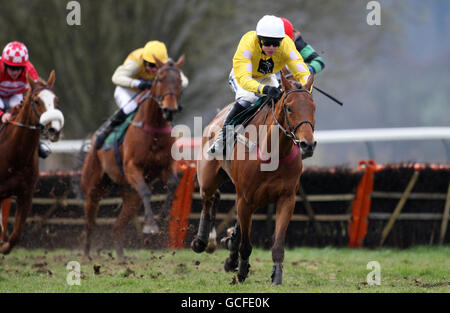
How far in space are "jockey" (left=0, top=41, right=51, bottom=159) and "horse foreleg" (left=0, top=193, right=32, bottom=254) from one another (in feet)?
2.39

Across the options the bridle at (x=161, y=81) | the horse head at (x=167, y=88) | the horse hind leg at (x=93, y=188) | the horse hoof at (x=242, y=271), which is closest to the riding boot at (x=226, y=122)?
the horse hoof at (x=242, y=271)

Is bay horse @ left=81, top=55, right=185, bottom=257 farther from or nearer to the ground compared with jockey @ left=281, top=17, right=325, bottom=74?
nearer to the ground

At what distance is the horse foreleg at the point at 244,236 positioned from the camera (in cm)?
762

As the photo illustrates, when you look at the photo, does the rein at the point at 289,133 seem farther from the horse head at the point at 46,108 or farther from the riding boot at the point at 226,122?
the horse head at the point at 46,108

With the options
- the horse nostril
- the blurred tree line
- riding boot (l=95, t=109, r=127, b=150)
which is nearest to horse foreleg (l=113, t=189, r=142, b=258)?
riding boot (l=95, t=109, r=127, b=150)

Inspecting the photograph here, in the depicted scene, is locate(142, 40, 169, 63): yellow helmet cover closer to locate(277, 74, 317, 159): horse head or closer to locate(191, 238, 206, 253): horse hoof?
locate(191, 238, 206, 253): horse hoof

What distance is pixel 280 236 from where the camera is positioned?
727 cm

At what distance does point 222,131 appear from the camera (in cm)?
813

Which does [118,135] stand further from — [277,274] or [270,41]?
[277,274]

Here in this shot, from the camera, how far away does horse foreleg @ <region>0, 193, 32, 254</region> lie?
9.20m

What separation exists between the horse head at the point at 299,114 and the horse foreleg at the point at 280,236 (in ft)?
1.90

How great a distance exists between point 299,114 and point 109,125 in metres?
4.90

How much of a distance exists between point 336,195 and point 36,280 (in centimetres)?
512

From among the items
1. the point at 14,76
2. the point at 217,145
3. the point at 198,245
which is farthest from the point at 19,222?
the point at 217,145
